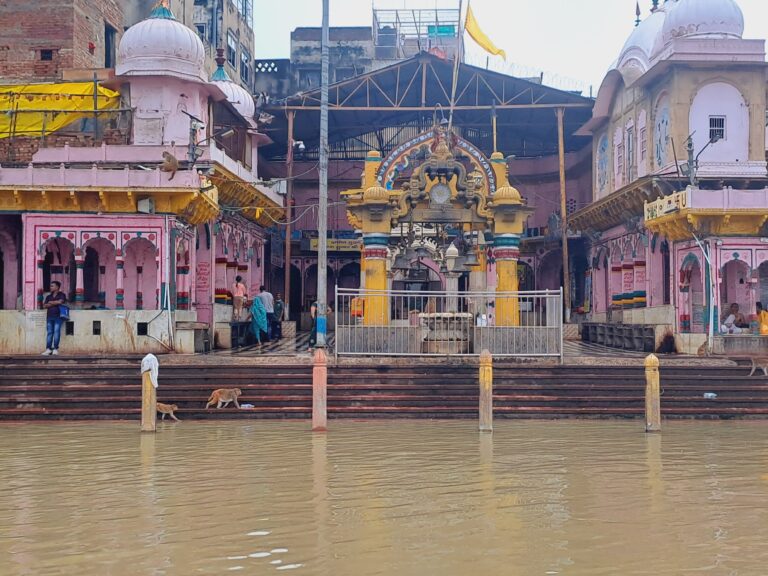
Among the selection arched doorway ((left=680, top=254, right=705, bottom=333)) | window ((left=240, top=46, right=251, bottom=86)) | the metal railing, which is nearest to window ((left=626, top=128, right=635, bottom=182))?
arched doorway ((left=680, top=254, right=705, bottom=333))

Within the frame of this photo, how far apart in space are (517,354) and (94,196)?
33.7 feet

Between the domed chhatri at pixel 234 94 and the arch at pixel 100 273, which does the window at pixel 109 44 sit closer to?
the domed chhatri at pixel 234 94

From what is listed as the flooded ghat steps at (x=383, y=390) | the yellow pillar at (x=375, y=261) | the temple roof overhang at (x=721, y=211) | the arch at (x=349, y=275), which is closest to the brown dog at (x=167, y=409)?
the flooded ghat steps at (x=383, y=390)

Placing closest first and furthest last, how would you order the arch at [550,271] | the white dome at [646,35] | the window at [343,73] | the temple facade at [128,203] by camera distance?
the temple facade at [128,203] < the white dome at [646,35] < the arch at [550,271] < the window at [343,73]

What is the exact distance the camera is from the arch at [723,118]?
25.4 metres

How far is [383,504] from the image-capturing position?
8.70 metres

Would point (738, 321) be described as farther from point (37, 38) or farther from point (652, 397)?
point (37, 38)

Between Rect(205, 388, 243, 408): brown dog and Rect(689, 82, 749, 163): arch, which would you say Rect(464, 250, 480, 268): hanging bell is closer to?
Rect(205, 388, 243, 408): brown dog

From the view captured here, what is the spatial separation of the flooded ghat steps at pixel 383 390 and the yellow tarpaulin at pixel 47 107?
31.6ft

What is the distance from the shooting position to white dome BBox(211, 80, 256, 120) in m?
32.4

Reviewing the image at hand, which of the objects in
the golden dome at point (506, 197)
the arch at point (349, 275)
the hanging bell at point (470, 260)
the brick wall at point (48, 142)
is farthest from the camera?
the arch at point (349, 275)

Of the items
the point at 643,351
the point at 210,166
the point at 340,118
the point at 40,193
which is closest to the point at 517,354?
the point at 643,351

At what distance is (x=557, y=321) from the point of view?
18.3 metres

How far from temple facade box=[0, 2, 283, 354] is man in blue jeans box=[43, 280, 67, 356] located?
2.39 feet
